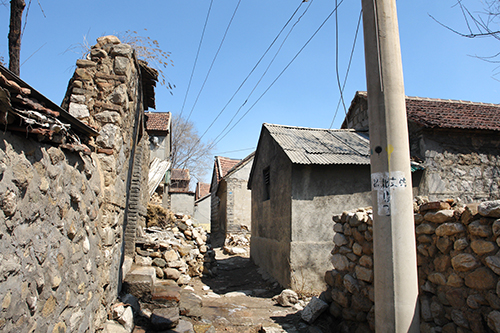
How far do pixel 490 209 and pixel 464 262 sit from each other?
1.87 ft

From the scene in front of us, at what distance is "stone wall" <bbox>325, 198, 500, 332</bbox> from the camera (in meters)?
2.79

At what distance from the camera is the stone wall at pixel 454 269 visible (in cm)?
279

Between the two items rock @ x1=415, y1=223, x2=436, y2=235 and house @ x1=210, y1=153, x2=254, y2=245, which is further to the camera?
house @ x1=210, y1=153, x2=254, y2=245

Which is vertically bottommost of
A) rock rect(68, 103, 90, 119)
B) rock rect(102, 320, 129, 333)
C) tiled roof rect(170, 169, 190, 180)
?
rock rect(102, 320, 129, 333)

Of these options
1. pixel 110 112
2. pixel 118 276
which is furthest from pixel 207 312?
pixel 110 112

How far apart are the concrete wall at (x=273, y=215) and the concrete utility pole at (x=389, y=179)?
14.6ft

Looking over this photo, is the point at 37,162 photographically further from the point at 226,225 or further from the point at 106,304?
the point at 226,225

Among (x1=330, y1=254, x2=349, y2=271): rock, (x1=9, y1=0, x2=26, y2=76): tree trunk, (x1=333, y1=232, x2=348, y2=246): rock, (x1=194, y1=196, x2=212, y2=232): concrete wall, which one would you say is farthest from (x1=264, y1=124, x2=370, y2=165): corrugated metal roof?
(x1=194, y1=196, x2=212, y2=232): concrete wall

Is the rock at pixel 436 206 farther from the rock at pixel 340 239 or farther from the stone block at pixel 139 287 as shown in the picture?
the stone block at pixel 139 287

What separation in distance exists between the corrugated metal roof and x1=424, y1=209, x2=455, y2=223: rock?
3500 mm

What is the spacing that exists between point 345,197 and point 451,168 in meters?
3.71

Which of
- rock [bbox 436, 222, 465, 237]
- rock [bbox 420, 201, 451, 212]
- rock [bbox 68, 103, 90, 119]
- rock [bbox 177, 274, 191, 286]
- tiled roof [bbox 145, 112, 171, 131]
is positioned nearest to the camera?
rock [bbox 436, 222, 465, 237]

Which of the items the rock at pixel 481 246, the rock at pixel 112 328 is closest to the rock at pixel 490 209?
the rock at pixel 481 246

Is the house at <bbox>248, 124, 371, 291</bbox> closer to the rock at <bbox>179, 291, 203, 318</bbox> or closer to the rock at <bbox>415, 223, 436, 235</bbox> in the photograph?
the rock at <bbox>179, 291, 203, 318</bbox>
